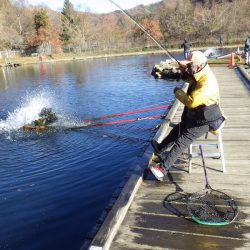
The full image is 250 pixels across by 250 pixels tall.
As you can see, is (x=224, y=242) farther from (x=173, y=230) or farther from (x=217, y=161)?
(x=217, y=161)

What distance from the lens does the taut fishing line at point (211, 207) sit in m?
4.51

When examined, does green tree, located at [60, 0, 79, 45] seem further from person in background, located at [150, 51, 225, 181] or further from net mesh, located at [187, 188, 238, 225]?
net mesh, located at [187, 188, 238, 225]

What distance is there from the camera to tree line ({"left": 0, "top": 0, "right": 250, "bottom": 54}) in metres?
67.4

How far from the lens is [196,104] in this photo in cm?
502

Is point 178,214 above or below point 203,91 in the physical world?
below

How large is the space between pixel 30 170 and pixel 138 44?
68937mm

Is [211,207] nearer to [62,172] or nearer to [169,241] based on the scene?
[169,241]

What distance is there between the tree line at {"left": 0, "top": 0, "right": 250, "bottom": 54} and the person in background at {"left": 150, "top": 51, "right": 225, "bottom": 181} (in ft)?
197

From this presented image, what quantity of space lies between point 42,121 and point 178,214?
9189 millimetres

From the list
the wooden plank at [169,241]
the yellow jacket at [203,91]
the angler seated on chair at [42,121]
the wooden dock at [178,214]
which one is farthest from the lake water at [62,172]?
the yellow jacket at [203,91]

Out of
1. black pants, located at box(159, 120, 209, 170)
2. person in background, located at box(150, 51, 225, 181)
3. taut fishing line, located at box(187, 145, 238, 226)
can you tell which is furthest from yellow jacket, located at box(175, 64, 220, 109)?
taut fishing line, located at box(187, 145, 238, 226)

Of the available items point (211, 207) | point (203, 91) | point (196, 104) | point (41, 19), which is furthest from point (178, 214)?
point (41, 19)

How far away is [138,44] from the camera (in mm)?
75250

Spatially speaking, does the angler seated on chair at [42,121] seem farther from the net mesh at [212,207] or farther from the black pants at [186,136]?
the net mesh at [212,207]
